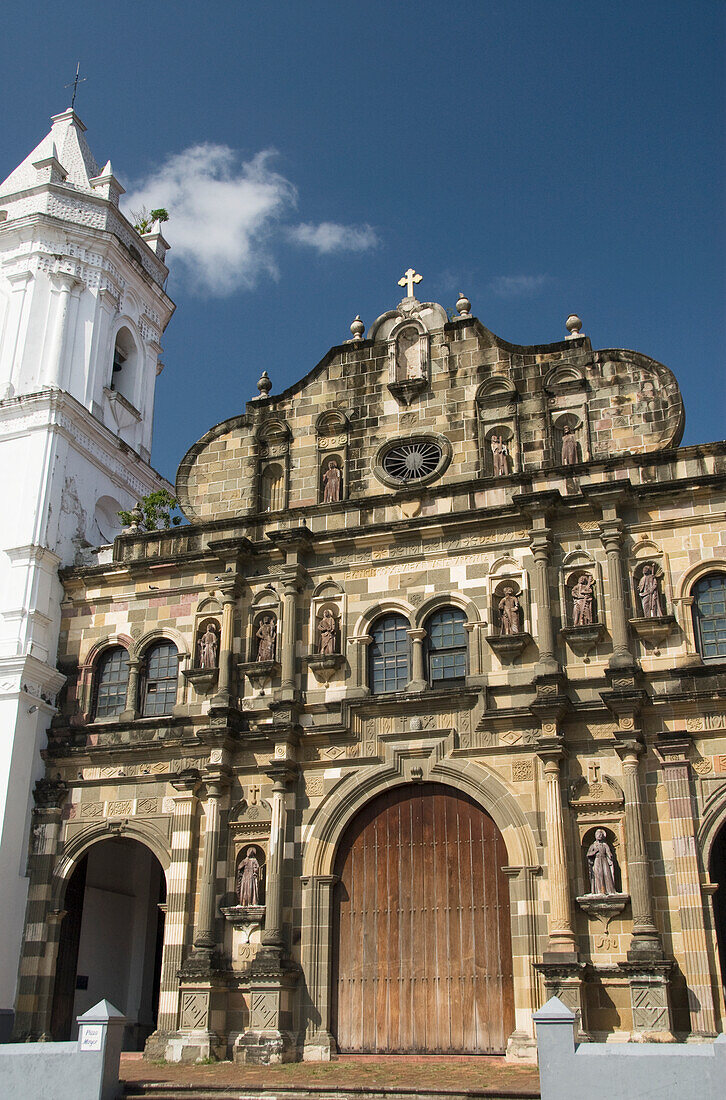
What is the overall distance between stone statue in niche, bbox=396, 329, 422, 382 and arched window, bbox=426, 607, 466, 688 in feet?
17.5

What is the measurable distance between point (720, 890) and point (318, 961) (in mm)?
7131

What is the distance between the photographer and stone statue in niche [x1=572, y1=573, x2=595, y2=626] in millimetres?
19844

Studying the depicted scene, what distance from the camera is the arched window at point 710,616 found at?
62.8 ft

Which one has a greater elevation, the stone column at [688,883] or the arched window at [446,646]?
the arched window at [446,646]

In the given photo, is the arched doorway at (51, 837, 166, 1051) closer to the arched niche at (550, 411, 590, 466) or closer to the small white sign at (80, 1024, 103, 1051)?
the small white sign at (80, 1024, 103, 1051)

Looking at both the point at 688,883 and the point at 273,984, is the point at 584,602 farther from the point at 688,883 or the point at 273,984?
the point at 273,984

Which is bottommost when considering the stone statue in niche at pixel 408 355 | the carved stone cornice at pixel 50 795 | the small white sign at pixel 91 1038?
the small white sign at pixel 91 1038

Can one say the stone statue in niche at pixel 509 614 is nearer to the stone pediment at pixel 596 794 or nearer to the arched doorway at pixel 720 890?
the stone pediment at pixel 596 794

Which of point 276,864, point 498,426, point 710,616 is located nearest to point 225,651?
point 276,864

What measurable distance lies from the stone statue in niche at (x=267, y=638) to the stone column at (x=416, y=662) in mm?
2791

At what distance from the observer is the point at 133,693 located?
22.9m

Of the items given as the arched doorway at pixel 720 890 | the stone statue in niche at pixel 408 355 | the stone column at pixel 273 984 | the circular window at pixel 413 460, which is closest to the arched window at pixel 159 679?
the stone column at pixel 273 984

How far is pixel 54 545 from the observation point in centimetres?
2475

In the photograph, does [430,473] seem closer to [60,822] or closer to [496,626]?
[496,626]
